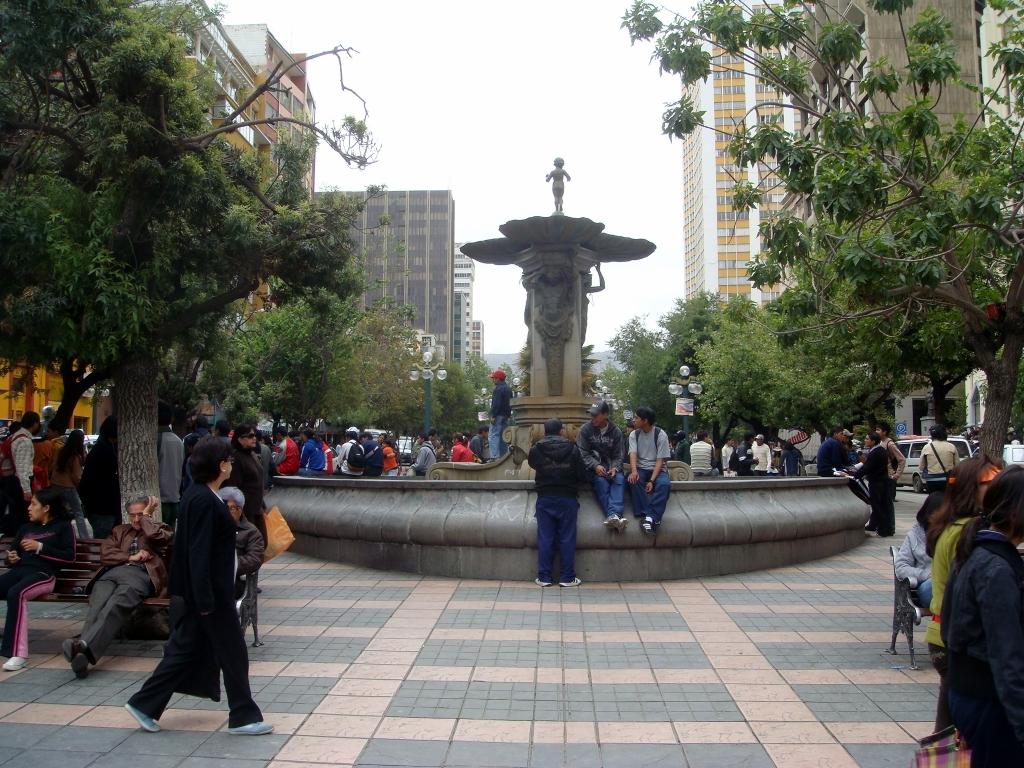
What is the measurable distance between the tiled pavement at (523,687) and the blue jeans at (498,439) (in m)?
6.48

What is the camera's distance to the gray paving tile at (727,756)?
4500mm

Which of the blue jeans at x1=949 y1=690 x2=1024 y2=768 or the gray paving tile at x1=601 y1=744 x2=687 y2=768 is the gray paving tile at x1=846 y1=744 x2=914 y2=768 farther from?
the blue jeans at x1=949 y1=690 x2=1024 y2=768

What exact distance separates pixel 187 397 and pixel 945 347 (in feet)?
61.9

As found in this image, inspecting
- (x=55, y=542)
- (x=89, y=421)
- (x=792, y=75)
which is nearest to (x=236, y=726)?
(x=55, y=542)

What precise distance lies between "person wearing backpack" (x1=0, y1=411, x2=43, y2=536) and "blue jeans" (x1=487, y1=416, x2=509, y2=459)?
23.2 ft

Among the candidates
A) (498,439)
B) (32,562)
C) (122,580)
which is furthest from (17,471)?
(498,439)

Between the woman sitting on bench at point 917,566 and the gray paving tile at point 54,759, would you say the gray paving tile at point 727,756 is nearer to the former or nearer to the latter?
the woman sitting on bench at point 917,566

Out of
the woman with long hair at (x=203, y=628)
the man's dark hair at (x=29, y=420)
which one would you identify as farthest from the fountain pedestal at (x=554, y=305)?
the woman with long hair at (x=203, y=628)

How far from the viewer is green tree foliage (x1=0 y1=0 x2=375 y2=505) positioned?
30.0 feet

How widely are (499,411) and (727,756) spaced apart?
35.5 ft

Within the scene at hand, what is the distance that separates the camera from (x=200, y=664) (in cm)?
496

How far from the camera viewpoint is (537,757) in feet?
15.1

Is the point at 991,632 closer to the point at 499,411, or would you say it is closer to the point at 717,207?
the point at 499,411

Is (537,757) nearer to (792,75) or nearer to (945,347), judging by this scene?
(792,75)
